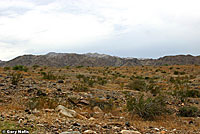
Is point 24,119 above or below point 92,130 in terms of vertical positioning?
above

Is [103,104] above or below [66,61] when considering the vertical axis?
below

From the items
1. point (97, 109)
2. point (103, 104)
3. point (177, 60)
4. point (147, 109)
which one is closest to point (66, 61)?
point (177, 60)

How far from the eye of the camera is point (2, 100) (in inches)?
270

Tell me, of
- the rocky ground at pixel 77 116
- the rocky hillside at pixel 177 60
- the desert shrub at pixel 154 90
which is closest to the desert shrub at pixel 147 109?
the rocky ground at pixel 77 116

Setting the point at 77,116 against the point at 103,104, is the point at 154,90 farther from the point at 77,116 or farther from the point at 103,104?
the point at 77,116

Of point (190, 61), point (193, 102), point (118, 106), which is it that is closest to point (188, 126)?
point (118, 106)

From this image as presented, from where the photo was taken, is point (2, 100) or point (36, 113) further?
point (2, 100)

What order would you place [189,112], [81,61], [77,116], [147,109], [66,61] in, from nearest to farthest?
[77,116] < [147,109] < [189,112] < [81,61] < [66,61]

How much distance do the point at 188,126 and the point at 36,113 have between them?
14.2ft

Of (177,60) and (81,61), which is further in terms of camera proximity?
(81,61)

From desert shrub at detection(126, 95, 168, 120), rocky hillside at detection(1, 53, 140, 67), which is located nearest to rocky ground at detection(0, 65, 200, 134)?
desert shrub at detection(126, 95, 168, 120)

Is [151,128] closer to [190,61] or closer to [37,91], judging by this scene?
[37,91]

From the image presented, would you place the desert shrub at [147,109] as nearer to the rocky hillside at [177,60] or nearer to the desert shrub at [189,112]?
the desert shrub at [189,112]

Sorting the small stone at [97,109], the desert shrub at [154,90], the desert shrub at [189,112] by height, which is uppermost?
the desert shrub at [154,90]
